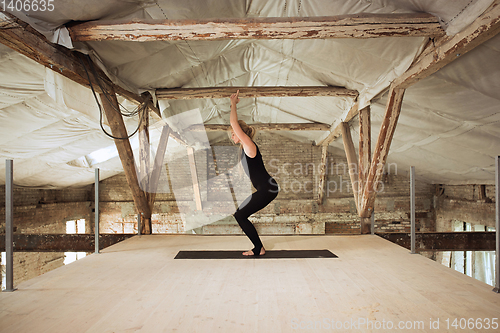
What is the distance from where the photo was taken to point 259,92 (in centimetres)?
459

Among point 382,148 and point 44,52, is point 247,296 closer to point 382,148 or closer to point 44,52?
point 44,52

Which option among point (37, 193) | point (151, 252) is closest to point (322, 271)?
point (151, 252)

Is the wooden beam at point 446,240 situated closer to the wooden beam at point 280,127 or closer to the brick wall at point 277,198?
the wooden beam at point 280,127

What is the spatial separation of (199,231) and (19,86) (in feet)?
23.2

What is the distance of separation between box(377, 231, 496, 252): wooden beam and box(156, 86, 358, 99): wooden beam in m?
2.18

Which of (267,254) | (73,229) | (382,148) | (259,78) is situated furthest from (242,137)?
(73,229)

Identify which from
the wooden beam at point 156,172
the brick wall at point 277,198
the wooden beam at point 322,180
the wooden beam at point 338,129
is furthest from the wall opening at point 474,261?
the wooden beam at point 156,172

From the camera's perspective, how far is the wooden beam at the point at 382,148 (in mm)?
3406

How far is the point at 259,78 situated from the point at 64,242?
401 cm

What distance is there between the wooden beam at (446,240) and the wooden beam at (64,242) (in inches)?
144

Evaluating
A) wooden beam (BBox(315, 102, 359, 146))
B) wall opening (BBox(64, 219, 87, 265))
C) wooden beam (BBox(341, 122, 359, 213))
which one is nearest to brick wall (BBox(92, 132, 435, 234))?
wall opening (BBox(64, 219, 87, 265))

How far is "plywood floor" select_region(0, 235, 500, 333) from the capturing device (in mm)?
1479

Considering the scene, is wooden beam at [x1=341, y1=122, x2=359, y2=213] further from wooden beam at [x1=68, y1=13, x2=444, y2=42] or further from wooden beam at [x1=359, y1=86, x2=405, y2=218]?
wooden beam at [x1=68, y1=13, x2=444, y2=42]

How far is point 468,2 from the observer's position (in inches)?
80.9
